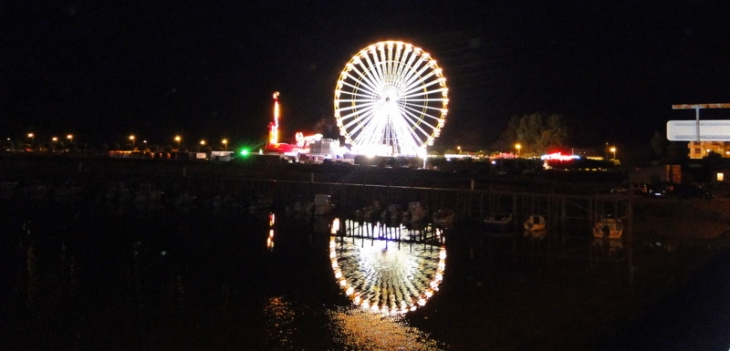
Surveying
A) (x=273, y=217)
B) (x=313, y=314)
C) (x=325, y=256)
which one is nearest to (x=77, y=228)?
(x=273, y=217)

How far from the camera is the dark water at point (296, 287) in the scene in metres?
12.7

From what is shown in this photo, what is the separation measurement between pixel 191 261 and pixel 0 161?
3775 cm

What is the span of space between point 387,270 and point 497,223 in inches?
380

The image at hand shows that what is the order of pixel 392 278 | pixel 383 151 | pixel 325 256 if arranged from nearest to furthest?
pixel 392 278
pixel 325 256
pixel 383 151

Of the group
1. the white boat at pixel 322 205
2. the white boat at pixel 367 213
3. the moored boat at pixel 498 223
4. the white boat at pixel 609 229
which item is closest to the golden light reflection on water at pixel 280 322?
the moored boat at pixel 498 223

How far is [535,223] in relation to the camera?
27328 millimetres

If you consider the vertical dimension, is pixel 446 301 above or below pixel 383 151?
below

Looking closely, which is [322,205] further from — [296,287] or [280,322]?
[280,322]

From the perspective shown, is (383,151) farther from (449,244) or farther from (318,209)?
(449,244)

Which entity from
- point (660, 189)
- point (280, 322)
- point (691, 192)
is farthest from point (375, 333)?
point (660, 189)

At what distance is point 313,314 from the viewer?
14.2 meters

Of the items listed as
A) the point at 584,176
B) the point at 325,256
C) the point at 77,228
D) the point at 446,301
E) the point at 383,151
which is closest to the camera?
the point at 446,301

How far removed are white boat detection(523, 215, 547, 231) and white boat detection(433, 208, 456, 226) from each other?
3297 mm

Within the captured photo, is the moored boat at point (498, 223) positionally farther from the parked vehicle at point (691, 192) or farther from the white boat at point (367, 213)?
the parked vehicle at point (691, 192)
